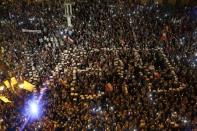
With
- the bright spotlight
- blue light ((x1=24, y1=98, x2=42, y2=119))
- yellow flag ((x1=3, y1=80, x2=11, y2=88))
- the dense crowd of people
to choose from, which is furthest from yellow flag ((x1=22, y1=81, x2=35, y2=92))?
the bright spotlight

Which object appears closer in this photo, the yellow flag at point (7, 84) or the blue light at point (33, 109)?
the blue light at point (33, 109)

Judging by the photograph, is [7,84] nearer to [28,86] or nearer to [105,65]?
[28,86]

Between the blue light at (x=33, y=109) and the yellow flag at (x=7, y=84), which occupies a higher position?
the yellow flag at (x=7, y=84)

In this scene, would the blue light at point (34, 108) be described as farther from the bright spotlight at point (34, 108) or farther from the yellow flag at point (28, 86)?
the yellow flag at point (28, 86)

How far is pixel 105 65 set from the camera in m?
32.0

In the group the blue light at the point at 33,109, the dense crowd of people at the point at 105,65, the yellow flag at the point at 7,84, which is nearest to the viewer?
the dense crowd of people at the point at 105,65

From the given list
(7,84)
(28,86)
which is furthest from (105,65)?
(7,84)

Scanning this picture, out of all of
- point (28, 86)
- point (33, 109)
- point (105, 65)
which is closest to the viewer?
point (33, 109)

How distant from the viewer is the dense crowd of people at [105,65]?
25891mm

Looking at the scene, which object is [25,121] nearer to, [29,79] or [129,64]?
[29,79]

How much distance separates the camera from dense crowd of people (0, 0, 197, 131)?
25891 millimetres

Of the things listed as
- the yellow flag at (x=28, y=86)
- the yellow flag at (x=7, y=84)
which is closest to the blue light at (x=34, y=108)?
the yellow flag at (x=28, y=86)

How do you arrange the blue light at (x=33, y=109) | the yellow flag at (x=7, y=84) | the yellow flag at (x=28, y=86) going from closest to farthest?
the blue light at (x=33, y=109) < the yellow flag at (x=28, y=86) < the yellow flag at (x=7, y=84)

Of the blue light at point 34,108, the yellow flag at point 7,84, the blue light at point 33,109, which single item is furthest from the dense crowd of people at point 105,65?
the yellow flag at point 7,84
